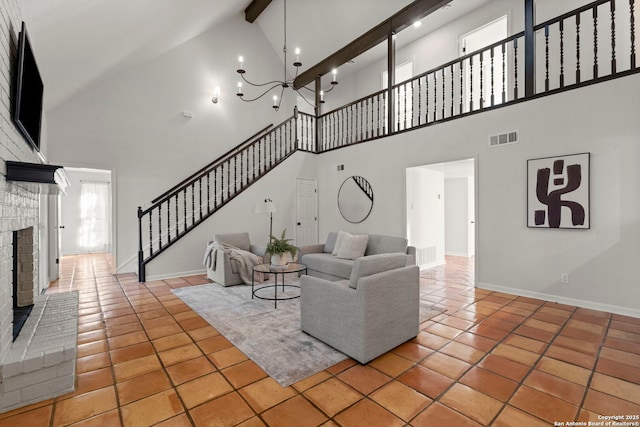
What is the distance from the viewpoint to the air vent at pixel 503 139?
4.21m

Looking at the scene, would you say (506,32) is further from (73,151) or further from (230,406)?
(73,151)

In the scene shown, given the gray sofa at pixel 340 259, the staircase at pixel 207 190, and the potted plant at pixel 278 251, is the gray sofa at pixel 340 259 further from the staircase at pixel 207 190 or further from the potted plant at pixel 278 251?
the staircase at pixel 207 190

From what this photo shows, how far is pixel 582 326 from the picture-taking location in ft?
10.0

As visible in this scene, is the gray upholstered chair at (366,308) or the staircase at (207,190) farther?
the staircase at (207,190)

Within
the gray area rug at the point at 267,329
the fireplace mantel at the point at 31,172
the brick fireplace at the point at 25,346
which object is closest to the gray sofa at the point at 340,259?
the gray area rug at the point at 267,329

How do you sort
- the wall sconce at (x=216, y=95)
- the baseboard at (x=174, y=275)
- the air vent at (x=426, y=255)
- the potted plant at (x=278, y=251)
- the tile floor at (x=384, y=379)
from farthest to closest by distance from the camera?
the wall sconce at (x=216, y=95), the air vent at (x=426, y=255), the baseboard at (x=174, y=275), the potted plant at (x=278, y=251), the tile floor at (x=384, y=379)

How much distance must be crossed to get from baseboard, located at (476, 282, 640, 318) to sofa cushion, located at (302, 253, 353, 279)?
2.12m

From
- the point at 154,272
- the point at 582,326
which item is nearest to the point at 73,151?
the point at 154,272

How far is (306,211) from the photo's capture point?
741 cm

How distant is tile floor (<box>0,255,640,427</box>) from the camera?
5.77ft

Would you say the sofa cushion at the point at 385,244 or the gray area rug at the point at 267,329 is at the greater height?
the sofa cushion at the point at 385,244

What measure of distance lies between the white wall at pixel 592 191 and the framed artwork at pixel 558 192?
0.08m

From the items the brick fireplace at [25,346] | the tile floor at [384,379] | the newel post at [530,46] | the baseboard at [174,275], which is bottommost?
the tile floor at [384,379]

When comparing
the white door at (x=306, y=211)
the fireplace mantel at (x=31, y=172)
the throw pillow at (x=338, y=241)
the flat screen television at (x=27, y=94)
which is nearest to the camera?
the fireplace mantel at (x=31, y=172)
